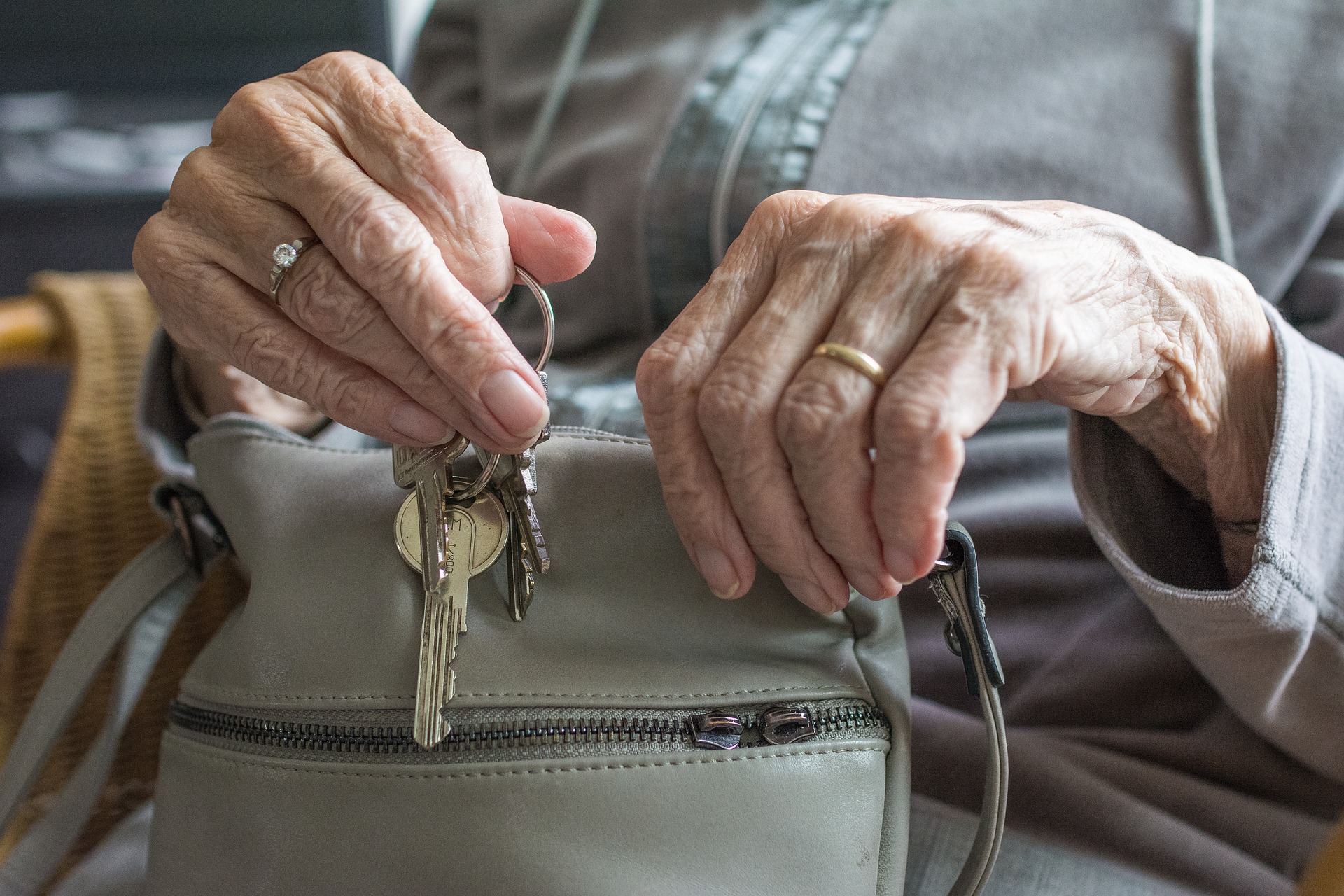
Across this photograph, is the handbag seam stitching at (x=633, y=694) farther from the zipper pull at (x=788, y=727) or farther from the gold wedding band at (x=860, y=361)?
the gold wedding band at (x=860, y=361)

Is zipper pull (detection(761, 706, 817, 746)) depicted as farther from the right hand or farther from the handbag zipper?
the right hand

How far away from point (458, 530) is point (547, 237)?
0.16 metres

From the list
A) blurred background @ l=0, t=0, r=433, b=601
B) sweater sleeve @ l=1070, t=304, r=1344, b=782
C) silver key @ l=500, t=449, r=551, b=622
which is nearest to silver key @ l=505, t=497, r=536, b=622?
silver key @ l=500, t=449, r=551, b=622

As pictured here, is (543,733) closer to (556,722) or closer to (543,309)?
(556,722)

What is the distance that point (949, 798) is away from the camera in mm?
595

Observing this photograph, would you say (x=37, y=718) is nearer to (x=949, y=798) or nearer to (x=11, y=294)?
(x=949, y=798)

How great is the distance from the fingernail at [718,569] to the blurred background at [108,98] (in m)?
1.65

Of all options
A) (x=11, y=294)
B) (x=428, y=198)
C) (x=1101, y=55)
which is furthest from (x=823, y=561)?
(x=11, y=294)

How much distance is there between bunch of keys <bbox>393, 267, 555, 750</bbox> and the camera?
1.56ft

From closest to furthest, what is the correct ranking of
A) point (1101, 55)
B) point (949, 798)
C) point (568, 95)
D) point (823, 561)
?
point (823, 561)
point (949, 798)
point (1101, 55)
point (568, 95)

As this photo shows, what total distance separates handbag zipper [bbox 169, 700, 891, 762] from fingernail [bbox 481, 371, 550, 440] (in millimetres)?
146

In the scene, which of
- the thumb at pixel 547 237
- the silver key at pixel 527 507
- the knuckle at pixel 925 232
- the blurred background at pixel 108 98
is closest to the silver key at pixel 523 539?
the silver key at pixel 527 507

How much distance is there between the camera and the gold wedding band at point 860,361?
40 cm

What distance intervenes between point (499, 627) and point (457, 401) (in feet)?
0.39
